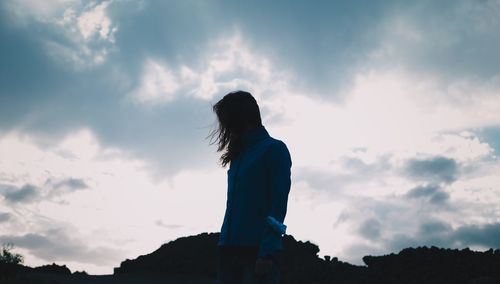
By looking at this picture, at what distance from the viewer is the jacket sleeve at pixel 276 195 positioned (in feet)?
11.1

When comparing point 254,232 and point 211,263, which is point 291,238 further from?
point 254,232

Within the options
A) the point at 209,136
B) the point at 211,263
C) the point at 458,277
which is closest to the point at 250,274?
the point at 209,136

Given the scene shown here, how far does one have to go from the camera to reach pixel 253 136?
3.79 meters

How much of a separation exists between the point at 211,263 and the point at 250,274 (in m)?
16.1

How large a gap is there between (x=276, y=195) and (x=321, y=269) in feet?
46.2

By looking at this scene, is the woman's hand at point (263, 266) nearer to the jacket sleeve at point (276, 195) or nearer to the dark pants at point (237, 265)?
the jacket sleeve at point (276, 195)

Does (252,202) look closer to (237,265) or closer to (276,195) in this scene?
(276,195)

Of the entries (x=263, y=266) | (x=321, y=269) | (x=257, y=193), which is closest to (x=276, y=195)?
(x=257, y=193)

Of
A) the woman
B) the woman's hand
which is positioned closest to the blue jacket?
the woman

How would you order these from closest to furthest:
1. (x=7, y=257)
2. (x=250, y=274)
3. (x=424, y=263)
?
1. (x=250, y=274)
2. (x=7, y=257)
3. (x=424, y=263)

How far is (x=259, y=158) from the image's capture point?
363 centimetres

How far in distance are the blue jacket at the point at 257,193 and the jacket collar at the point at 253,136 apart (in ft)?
0.09

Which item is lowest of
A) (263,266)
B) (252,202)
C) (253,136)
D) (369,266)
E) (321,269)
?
(263,266)

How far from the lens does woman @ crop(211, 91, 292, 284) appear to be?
11.2 feet
